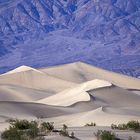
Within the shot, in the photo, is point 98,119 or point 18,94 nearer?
point 98,119

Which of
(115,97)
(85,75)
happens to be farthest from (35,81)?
(115,97)

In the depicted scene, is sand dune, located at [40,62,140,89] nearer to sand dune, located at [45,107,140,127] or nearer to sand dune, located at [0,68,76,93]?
sand dune, located at [0,68,76,93]

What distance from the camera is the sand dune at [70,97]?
132ft

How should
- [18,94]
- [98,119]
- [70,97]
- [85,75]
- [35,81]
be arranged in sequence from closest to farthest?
[98,119] < [70,97] < [18,94] < [35,81] < [85,75]

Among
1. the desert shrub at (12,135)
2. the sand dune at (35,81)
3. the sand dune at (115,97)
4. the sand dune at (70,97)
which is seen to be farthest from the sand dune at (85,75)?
the desert shrub at (12,135)

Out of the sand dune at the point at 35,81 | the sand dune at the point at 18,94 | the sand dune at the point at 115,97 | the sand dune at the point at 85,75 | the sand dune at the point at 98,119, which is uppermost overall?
the sand dune at the point at 85,75

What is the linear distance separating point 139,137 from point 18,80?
68400mm

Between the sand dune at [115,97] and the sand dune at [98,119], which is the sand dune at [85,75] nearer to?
the sand dune at [115,97]

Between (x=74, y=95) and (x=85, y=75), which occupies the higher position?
(x=85, y=75)

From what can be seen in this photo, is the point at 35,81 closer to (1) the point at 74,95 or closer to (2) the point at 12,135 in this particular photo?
(1) the point at 74,95

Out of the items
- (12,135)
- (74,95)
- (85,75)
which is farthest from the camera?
(85,75)

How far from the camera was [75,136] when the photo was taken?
19.9m

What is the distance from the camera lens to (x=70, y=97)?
64.0 meters

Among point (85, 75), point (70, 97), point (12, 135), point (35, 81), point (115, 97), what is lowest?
point (12, 135)
